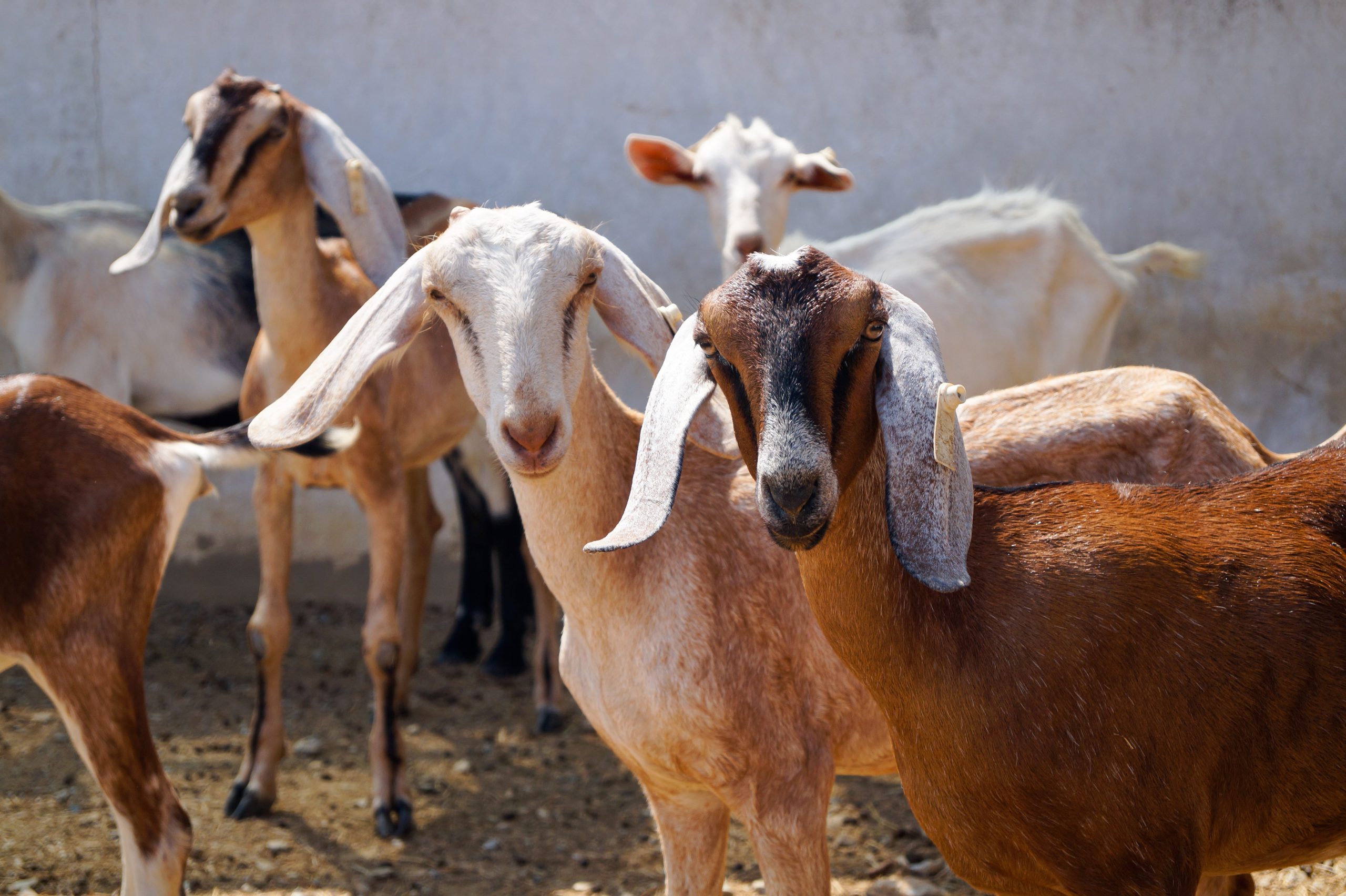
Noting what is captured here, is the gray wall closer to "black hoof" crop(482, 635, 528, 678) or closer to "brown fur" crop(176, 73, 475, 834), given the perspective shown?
"black hoof" crop(482, 635, 528, 678)

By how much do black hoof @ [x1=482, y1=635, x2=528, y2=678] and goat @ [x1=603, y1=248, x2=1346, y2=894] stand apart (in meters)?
3.70

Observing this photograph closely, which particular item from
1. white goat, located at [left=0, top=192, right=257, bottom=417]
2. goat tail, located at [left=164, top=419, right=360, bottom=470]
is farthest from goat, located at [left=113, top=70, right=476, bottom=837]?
white goat, located at [left=0, top=192, right=257, bottom=417]

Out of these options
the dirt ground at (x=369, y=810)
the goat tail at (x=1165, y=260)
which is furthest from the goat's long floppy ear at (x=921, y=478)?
the goat tail at (x=1165, y=260)

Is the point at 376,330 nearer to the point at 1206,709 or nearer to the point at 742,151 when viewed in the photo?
the point at 1206,709

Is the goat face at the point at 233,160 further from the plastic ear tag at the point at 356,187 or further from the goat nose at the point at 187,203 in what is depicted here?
the plastic ear tag at the point at 356,187

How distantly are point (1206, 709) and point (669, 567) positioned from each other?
40.3 inches

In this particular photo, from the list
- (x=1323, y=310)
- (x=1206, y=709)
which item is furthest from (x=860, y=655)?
(x=1323, y=310)

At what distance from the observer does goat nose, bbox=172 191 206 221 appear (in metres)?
3.79

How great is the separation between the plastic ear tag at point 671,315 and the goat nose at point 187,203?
200 cm

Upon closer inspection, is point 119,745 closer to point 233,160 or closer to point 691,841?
point 691,841

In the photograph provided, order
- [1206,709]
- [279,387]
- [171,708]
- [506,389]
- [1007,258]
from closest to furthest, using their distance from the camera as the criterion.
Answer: [1206,709] → [506,389] → [279,387] → [171,708] → [1007,258]

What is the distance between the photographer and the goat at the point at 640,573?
229 cm

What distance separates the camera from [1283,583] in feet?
6.38

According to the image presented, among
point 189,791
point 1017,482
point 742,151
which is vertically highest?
point 742,151
